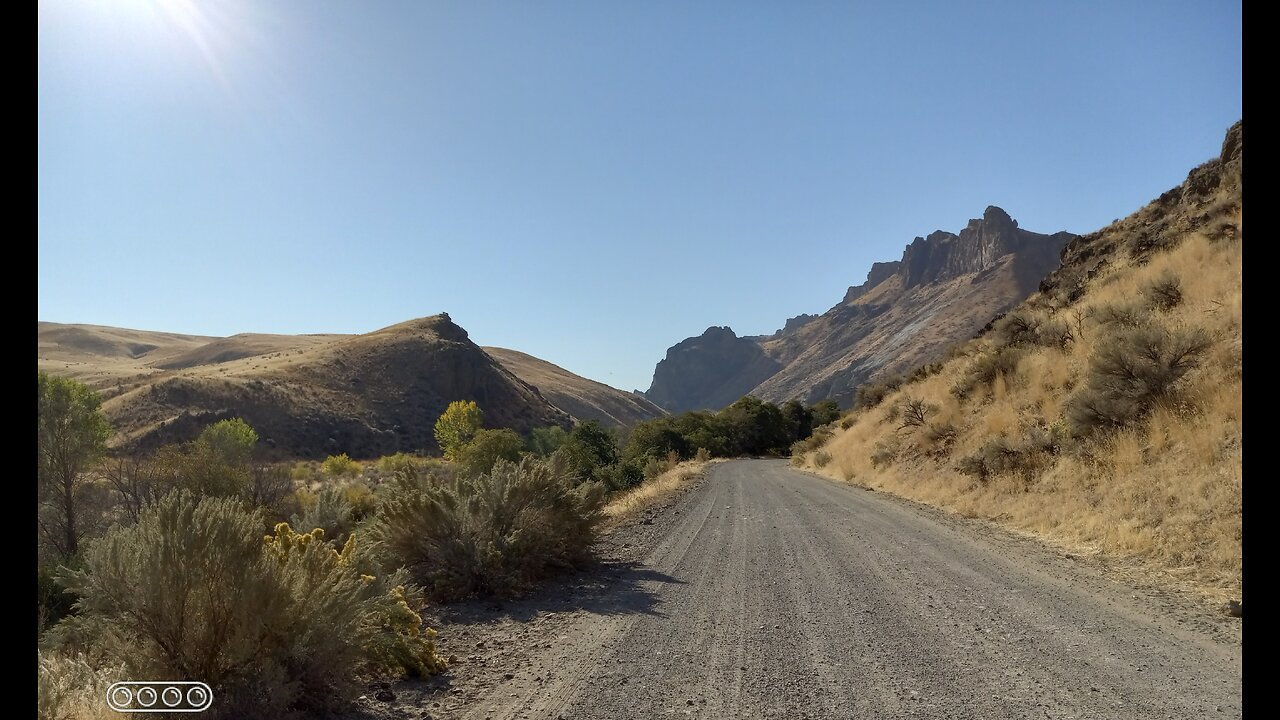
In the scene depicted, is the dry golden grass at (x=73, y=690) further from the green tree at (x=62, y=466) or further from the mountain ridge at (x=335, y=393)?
the mountain ridge at (x=335, y=393)

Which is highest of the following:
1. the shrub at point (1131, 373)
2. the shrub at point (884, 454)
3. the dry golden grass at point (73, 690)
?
the shrub at point (1131, 373)

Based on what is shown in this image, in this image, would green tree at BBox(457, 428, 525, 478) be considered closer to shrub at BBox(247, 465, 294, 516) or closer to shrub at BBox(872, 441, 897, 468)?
shrub at BBox(247, 465, 294, 516)

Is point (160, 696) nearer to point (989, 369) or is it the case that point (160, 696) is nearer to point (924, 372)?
point (989, 369)

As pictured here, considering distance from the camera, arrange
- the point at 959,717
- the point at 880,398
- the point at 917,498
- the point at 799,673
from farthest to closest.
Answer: the point at 880,398
the point at 917,498
the point at 799,673
the point at 959,717

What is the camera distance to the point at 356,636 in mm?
4363

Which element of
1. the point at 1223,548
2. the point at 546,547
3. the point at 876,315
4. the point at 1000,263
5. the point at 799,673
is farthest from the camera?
the point at 876,315

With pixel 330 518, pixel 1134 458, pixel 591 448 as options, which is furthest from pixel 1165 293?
pixel 591 448

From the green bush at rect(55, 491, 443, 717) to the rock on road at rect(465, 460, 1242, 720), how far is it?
3.56 feet

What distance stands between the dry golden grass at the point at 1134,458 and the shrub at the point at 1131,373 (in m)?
0.29

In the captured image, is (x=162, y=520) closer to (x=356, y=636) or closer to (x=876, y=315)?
(x=356, y=636)

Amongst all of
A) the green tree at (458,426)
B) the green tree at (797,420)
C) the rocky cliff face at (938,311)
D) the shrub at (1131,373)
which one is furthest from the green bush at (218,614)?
the rocky cliff face at (938,311)

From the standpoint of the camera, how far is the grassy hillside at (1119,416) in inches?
337
